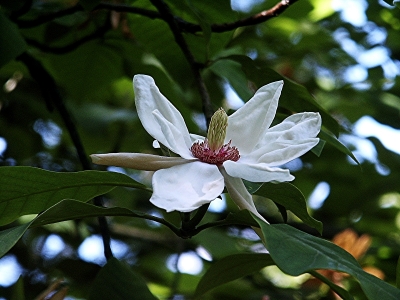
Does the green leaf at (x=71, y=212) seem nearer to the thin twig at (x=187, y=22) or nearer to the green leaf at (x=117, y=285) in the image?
the green leaf at (x=117, y=285)

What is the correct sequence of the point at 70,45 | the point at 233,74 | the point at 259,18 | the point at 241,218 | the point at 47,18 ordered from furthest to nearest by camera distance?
the point at 70,45
the point at 47,18
the point at 233,74
the point at 259,18
the point at 241,218

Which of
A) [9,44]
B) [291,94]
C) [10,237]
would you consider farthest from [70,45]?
[10,237]

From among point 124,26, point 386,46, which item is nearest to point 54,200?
point 124,26

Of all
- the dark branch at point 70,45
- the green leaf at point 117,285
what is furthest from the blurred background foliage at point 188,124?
the green leaf at point 117,285

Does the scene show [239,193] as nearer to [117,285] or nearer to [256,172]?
[256,172]

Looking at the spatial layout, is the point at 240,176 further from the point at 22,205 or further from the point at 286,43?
the point at 286,43

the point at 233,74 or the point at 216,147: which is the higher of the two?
the point at 216,147

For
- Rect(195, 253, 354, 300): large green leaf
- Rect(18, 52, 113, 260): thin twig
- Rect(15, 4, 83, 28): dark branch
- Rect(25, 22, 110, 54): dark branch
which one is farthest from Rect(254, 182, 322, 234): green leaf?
Rect(25, 22, 110, 54): dark branch
